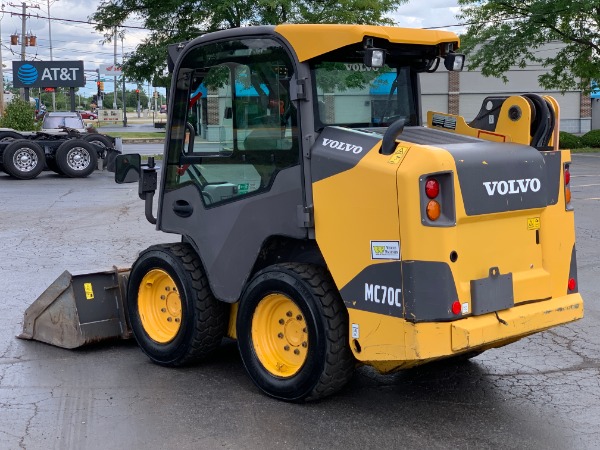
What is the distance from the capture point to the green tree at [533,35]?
110 ft

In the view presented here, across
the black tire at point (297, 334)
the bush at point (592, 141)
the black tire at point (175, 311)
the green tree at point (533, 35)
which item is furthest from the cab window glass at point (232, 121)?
the bush at point (592, 141)

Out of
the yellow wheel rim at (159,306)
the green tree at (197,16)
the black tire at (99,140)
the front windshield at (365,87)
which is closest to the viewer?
the front windshield at (365,87)

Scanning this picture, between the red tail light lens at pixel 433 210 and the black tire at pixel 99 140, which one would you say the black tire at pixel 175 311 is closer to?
the red tail light lens at pixel 433 210

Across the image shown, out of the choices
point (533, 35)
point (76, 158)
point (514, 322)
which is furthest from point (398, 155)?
point (533, 35)

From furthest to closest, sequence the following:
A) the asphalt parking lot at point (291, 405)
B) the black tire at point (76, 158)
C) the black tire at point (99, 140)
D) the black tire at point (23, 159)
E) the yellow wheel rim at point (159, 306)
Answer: the black tire at point (99, 140)
the black tire at point (76, 158)
the black tire at point (23, 159)
the yellow wheel rim at point (159, 306)
the asphalt parking lot at point (291, 405)

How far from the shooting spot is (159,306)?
6.40 meters

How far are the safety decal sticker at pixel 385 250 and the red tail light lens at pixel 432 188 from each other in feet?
1.04

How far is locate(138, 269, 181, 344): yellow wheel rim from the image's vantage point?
6.29 meters

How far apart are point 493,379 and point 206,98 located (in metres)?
2.85

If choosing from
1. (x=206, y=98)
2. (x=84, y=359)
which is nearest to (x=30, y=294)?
(x=84, y=359)

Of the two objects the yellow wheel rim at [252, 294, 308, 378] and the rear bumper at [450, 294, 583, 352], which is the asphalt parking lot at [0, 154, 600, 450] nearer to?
Result: the yellow wheel rim at [252, 294, 308, 378]

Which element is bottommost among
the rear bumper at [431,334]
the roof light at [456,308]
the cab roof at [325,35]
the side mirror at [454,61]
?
the rear bumper at [431,334]

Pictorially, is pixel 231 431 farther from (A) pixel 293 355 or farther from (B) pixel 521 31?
(B) pixel 521 31

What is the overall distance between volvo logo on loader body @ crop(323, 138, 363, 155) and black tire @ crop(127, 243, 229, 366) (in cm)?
150
